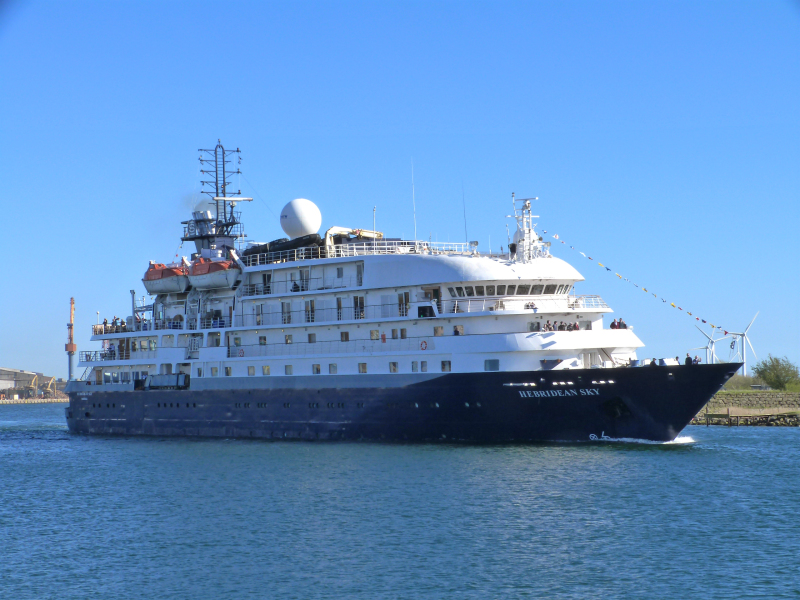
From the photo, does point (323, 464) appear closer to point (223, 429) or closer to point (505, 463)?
point (505, 463)

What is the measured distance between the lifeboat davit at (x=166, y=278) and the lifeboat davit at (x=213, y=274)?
Result: 40.7 inches

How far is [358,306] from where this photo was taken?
1699 inches

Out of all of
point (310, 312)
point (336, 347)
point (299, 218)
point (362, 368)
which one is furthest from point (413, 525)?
point (299, 218)

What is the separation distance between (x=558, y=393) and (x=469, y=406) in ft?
13.3

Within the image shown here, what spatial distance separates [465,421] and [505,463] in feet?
18.1

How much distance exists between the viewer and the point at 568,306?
39719mm

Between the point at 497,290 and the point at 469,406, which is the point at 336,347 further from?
the point at 497,290

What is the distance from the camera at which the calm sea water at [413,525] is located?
1961 centimetres

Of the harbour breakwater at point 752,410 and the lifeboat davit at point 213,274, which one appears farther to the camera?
the harbour breakwater at point 752,410

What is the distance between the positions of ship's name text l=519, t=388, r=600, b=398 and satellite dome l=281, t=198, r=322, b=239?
17.7 metres

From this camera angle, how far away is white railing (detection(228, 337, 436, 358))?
133 feet

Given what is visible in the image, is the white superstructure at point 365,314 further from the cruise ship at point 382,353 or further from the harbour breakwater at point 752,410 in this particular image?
the harbour breakwater at point 752,410

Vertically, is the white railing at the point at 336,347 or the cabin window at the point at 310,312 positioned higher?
the cabin window at the point at 310,312

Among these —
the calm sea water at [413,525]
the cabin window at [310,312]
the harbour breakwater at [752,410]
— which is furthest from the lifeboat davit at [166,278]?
the harbour breakwater at [752,410]
